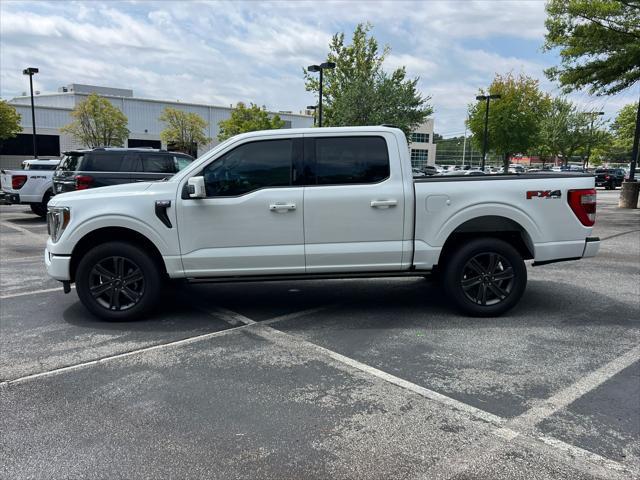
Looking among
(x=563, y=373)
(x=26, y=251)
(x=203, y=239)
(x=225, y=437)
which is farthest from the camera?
(x=26, y=251)

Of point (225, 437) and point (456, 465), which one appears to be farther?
point (225, 437)

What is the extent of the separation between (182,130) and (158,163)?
34.9 m

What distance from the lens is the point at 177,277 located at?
17.8 ft

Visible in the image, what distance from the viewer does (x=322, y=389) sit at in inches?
153

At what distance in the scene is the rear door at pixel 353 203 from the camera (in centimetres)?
531

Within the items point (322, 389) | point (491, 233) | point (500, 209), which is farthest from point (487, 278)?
point (322, 389)

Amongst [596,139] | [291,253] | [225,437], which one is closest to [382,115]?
[291,253]

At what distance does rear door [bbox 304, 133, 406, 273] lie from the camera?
5309 millimetres

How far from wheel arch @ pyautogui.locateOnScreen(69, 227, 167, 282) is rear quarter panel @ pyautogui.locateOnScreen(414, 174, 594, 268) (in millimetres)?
2803

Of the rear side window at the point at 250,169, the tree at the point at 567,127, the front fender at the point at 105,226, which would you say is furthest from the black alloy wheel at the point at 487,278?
the tree at the point at 567,127

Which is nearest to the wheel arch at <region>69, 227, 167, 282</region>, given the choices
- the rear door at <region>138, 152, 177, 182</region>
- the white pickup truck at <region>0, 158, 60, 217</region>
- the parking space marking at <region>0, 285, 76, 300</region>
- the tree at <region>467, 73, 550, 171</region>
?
the parking space marking at <region>0, 285, 76, 300</region>

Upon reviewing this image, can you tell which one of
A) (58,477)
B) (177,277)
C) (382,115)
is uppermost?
(382,115)

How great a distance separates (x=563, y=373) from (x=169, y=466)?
123 inches

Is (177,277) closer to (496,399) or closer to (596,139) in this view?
(496,399)
